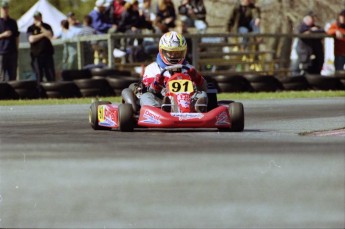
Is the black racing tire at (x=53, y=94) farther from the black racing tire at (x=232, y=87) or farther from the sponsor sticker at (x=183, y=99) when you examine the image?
the sponsor sticker at (x=183, y=99)

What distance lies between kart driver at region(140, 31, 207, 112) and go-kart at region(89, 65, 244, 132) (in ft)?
0.15

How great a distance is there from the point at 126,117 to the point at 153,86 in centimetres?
60

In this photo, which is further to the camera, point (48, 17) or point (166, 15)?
point (48, 17)

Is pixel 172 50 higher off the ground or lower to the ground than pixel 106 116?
higher

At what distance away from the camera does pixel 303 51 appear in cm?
2177

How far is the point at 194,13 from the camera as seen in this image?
2222 centimetres

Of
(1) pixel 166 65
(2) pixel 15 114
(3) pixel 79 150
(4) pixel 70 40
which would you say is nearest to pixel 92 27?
(4) pixel 70 40

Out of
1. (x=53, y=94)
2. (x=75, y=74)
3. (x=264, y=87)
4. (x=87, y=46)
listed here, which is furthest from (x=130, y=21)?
(x=53, y=94)

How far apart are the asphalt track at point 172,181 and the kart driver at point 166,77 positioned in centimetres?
56

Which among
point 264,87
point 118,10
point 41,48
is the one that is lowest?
point 264,87

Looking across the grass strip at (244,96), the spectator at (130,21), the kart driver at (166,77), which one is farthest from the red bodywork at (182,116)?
the spectator at (130,21)

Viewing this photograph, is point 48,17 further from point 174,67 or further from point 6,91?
point 174,67

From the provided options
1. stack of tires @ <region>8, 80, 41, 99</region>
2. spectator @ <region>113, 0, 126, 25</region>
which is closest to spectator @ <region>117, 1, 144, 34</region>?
spectator @ <region>113, 0, 126, 25</region>

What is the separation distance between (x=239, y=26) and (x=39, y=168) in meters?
15.7
